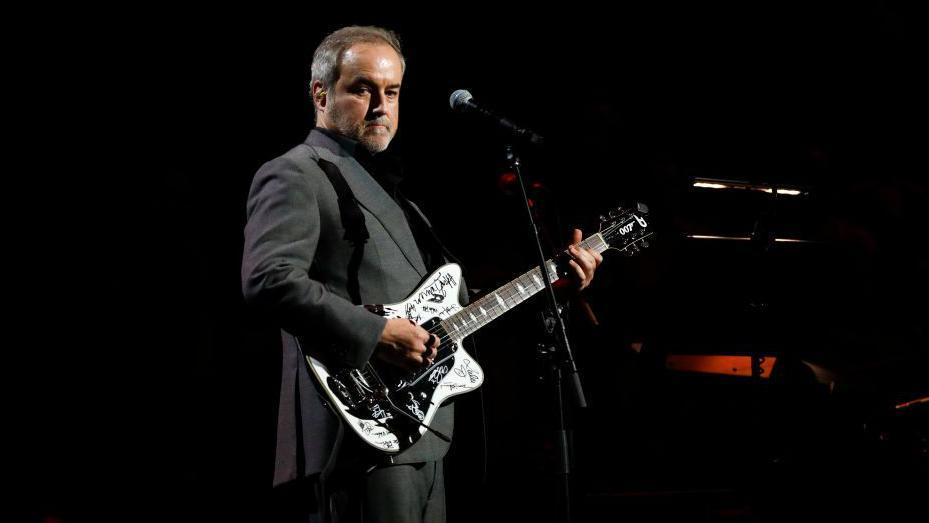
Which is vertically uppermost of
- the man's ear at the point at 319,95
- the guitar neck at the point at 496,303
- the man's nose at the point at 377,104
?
the man's ear at the point at 319,95

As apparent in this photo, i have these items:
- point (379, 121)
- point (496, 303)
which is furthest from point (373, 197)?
point (496, 303)

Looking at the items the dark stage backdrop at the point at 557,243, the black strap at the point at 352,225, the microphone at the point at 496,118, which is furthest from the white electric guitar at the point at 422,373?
the microphone at the point at 496,118

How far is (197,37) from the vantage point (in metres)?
3.68

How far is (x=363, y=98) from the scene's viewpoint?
237 cm

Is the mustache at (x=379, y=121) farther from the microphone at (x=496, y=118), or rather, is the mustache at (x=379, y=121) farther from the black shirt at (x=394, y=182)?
the microphone at (x=496, y=118)

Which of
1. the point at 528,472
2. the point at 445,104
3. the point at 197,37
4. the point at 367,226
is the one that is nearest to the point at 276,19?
the point at 197,37

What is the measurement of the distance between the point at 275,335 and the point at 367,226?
1.65 meters

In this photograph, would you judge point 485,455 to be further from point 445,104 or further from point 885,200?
point 885,200

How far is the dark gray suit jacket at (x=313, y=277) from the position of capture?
186cm

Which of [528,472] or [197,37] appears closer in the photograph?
[197,37]

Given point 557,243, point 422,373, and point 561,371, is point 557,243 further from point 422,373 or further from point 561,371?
point 422,373

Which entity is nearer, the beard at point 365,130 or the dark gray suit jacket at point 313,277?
the dark gray suit jacket at point 313,277

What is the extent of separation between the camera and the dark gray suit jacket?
1862 mm

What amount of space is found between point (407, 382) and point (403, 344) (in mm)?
146
